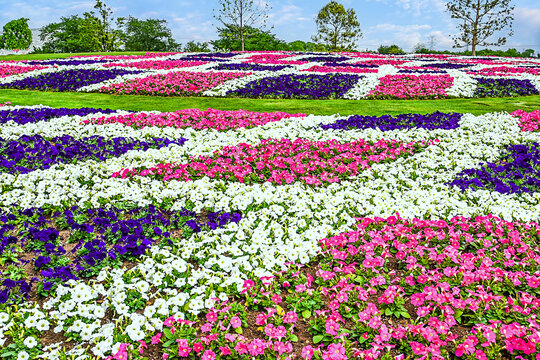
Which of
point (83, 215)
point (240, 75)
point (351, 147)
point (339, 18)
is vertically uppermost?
point (339, 18)

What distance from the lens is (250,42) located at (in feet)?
183

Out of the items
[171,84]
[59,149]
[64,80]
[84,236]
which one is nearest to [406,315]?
[84,236]

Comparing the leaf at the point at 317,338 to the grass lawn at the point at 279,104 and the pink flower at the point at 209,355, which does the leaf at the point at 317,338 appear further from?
the grass lawn at the point at 279,104

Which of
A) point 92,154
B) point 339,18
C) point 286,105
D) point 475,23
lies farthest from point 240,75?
point 339,18

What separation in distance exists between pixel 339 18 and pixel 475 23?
22.3m

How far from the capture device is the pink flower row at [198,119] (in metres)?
Result: 11.2

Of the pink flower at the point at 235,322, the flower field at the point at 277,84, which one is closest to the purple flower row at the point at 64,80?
the flower field at the point at 277,84

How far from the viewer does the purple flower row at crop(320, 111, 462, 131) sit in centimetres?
1070

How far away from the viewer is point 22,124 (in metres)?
11.0

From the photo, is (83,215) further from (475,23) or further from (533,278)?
(475,23)

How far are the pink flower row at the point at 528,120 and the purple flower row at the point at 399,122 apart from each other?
176 centimetres

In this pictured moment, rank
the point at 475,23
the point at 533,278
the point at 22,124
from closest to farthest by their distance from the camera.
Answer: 1. the point at 533,278
2. the point at 22,124
3. the point at 475,23

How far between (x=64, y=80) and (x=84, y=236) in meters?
17.8

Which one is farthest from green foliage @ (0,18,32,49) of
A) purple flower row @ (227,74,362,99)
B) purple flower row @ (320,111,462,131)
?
purple flower row @ (320,111,462,131)
